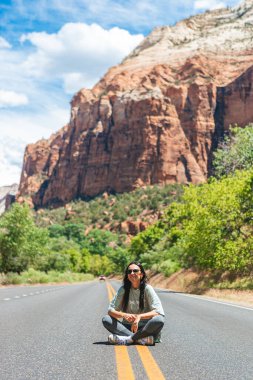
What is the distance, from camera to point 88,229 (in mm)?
140500

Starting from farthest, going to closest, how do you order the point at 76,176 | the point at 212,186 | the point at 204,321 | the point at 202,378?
1. the point at 76,176
2. the point at 212,186
3. the point at 204,321
4. the point at 202,378

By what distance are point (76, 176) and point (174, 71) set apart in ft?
163

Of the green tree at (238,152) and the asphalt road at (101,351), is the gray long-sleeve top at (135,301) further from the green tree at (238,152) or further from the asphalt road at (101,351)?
the green tree at (238,152)

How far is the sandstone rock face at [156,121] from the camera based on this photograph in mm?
151750

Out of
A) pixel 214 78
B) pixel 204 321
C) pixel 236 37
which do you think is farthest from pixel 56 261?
pixel 236 37

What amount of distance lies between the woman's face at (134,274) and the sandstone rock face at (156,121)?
138 m

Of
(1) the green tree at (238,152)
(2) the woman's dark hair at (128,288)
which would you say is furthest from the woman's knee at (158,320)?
(1) the green tree at (238,152)

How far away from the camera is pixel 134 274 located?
7324 mm

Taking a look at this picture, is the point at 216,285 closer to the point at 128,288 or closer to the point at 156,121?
the point at 128,288

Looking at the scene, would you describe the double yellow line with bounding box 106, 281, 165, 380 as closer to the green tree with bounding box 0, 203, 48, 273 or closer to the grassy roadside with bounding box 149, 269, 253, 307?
the grassy roadside with bounding box 149, 269, 253, 307

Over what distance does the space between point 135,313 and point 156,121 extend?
14825cm

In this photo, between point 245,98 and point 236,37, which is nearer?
point 245,98

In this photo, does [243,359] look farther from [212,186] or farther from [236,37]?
[236,37]

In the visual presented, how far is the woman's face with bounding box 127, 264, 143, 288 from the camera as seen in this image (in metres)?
7.31
